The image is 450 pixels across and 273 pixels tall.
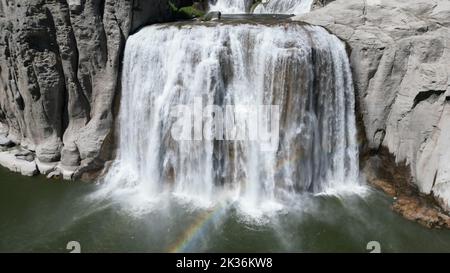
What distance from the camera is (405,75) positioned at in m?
12.1

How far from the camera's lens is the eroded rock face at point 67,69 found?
12.5m

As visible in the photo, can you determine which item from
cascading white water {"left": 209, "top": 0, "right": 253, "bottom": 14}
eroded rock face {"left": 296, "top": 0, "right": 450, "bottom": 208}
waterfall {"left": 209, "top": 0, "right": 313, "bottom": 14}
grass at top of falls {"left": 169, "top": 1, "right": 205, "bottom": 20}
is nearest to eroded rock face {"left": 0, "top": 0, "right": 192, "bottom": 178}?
grass at top of falls {"left": 169, "top": 1, "right": 205, "bottom": 20}

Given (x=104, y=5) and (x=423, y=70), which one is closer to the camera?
(x=423, y=70)

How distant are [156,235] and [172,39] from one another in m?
6.57

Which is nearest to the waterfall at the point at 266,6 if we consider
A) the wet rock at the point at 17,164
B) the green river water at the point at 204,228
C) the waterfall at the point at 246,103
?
the waterfall at the point at 246,103

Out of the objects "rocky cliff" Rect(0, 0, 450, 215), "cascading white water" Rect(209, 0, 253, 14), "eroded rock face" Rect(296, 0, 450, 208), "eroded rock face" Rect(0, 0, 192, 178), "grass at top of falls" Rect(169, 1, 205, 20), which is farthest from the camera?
"cascading white water" Rect(209, 0, 253, 14)

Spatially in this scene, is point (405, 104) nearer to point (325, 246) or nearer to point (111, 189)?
point (325, 246)

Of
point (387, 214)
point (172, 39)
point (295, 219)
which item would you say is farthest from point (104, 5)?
point (387, 214)

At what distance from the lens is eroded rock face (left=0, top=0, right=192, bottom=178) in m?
12.5

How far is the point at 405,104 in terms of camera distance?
12.0m

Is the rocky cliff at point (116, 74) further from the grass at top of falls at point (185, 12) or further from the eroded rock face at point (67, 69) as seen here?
the grass at top of falls at point (185, 12)

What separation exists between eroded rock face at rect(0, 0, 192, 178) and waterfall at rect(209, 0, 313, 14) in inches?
270

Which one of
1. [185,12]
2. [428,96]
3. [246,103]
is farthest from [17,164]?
[428,96]

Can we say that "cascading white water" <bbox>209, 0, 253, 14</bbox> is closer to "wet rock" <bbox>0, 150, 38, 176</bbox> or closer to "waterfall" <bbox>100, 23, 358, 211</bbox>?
"waterfall" <bbox>100, 23, 358, 211</bbox>
